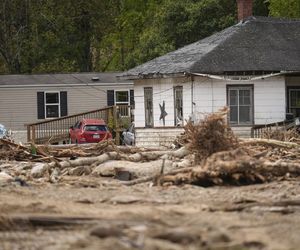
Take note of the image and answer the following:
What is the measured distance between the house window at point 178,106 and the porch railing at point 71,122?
827 centimetres

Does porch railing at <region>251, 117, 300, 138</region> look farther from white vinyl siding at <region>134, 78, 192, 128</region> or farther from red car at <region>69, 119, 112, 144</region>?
red car at <region>69, 119, 112, 144</region>

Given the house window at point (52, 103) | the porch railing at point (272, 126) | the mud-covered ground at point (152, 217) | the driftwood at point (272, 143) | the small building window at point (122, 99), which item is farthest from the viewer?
the house window at point (52, 103)

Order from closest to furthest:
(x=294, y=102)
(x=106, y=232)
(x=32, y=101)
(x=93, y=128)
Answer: (x=106, y=232) → (x=294, y=102) → (x=93, y=128) → (x=32, y=101)

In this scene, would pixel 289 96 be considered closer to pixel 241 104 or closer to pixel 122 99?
pixel 241 104

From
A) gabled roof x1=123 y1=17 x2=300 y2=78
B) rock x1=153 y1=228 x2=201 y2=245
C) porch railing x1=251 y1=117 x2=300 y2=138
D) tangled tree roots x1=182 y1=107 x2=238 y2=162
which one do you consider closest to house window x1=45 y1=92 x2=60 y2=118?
gabled roof x1=123 y1=17 x2=300 y2=78

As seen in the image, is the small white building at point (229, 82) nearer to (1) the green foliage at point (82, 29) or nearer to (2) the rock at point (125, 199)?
(2) the rock at point (125, 199)

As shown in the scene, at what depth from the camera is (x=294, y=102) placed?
32.0 meters

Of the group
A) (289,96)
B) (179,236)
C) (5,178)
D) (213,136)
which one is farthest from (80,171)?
(289,96)

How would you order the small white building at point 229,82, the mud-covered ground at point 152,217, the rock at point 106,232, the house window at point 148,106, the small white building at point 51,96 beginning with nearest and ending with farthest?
1. the mud-covered ground at point 152,217
2. the rock at point 106,232
3. the small white building at point 229,82
4. the house window at point 148,106
5. the small white building at point 51,96

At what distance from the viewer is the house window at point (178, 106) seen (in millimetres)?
32188

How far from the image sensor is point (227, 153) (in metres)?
17.0

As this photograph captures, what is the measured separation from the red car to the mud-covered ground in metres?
→ 22.2

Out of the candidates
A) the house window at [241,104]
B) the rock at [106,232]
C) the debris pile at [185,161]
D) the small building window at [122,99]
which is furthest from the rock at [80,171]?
the small building window at [122,99]

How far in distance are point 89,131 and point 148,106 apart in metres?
6.08
